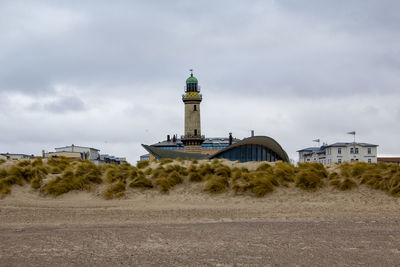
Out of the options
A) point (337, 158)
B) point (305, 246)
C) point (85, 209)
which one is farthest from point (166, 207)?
point (337, 158)

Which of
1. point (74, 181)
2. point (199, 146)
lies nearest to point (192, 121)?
point (199, 146)

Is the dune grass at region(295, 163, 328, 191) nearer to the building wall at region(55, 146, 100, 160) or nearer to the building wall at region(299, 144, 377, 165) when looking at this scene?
the building wall at region(299, 144, 377, 165)

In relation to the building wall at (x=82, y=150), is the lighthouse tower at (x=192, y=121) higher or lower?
higher

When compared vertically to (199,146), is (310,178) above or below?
below

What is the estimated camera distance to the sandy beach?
29.7 ft

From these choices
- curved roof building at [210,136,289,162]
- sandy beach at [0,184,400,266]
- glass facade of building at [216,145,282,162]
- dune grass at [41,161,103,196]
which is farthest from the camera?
glass facade of building at [216,145,282,162]

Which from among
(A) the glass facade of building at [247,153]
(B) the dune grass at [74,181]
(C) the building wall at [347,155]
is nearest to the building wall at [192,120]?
(C) the building wall at [347,155]

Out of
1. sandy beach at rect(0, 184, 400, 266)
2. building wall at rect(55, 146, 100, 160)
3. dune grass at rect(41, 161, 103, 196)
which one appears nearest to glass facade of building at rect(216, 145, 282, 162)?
dune grass at rect(41, 161, 103, 196)

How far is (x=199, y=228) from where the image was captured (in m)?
12.2

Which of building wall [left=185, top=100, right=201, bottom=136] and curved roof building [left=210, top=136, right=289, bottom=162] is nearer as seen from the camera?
curved roof building [left=210, top=136, right=289, bottom=162]

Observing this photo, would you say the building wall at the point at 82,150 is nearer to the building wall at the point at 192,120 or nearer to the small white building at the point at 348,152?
the building wall at the point at 192,120

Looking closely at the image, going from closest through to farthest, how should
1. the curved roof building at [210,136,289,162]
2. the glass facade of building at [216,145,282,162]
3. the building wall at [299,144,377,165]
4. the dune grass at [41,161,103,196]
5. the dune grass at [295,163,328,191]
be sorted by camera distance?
the dune grass at [295,163,328,191] < the dune grass at [41,161,103,196] < the curved roof building at [210,136,289,162] < the glass facade of building at [216,145,282,162] < the building wall at [299,144,377,165]

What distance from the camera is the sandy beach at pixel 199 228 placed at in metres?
9.06

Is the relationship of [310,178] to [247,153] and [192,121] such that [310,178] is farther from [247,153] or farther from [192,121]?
[192,121]
